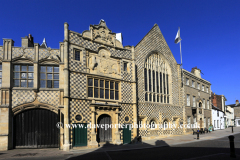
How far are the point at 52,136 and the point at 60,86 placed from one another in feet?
13.3

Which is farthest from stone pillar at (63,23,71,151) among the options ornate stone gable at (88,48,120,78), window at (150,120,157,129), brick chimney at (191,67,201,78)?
brick chimney at (191,67,201,78)

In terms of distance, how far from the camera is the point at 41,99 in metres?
15.6

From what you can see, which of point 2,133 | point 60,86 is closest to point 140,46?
point 60,86

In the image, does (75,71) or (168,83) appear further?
(168,83)

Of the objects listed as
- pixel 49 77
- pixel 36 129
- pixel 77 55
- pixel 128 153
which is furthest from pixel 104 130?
pixel 77 55

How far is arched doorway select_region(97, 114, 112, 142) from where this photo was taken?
17.6 meters

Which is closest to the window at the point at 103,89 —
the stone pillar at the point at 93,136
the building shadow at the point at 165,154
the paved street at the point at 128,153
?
the stone pillar at the point at 93,136

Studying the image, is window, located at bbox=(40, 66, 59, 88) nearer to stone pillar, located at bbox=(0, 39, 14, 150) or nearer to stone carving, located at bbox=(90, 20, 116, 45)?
stone pillar, located at bbox=(0, 39, 14, 150)

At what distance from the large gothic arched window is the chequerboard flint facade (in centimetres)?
204

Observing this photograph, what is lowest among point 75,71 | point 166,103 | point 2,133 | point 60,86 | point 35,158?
point 35,158

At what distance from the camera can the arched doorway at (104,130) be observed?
1757cm

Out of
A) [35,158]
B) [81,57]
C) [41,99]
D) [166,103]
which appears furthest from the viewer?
[166,103]

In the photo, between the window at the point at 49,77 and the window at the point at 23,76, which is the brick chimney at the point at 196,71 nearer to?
the window at the point at 49,77

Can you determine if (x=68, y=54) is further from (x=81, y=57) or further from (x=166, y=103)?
(x=166, y=103)
